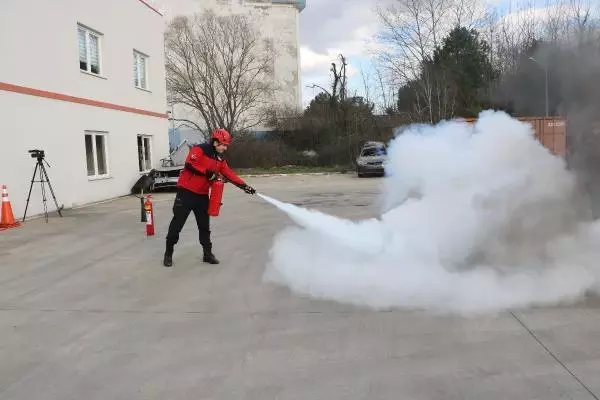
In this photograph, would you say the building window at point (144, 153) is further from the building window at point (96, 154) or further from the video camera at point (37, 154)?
the video camera at point (37, 154)

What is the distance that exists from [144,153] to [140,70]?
3.07 m

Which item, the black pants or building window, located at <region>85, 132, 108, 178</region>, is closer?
the black pants

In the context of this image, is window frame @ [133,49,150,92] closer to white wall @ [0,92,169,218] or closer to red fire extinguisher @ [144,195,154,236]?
white wall @ [0,92,169,218]

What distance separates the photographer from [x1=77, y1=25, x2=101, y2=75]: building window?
1546 centimetres

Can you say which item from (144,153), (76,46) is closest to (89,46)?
(76,46)

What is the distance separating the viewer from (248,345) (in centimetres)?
440

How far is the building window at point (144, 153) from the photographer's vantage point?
1997 centimetres

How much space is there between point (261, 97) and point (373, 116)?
33.0 ft

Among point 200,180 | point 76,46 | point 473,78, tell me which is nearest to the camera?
point 200,180

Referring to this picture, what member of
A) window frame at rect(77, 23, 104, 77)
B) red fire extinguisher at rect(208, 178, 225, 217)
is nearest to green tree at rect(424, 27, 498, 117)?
red fire extinguisher at rect(208, 178, 225, 217)

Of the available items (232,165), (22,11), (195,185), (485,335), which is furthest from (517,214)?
(232,165)

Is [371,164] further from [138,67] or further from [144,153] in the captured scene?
[138,67]

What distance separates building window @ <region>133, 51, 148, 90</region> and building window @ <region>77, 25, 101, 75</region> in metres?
2.75

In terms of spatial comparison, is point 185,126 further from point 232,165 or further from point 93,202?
point 93,202
